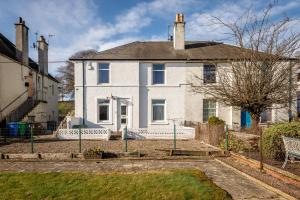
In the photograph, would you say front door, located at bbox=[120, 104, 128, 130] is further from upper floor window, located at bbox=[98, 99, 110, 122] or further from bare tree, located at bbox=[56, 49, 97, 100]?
bare tree, located at bbox=[56, 49, 97, 100]

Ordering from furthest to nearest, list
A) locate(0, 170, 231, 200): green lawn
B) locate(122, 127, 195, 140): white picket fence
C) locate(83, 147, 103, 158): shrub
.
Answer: locate(122, 127, 195, 140): white picket fence → locate(83, 147, 103, 158): shrub → locate(0, 170, 231, 200): green lawn

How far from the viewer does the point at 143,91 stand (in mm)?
21984

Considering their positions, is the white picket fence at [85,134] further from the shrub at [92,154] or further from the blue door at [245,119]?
the blue door at [245,119]

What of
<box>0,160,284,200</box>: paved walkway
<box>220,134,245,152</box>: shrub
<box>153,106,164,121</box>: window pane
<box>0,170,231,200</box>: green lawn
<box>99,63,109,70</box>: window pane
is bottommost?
<box>0,160,284,200</box>: paved walkway

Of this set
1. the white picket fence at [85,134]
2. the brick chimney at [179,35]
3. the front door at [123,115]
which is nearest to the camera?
the white picket fence at [85,134]

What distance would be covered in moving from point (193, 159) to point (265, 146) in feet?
10.1

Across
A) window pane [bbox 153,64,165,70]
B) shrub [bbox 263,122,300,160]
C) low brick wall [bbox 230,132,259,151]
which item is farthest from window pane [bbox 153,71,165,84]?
shrub [bbox 263,122,300,160]

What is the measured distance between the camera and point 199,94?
72.1 feet

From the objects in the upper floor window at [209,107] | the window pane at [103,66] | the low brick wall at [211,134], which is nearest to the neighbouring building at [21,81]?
the window pane at [103,66]

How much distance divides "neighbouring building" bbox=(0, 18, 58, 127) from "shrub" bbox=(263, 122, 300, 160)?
18.5m

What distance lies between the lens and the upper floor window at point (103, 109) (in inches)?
858

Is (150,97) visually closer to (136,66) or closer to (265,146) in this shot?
(136,66)

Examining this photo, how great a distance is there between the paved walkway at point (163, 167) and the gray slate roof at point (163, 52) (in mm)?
12274

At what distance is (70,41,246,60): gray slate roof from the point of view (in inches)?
861
